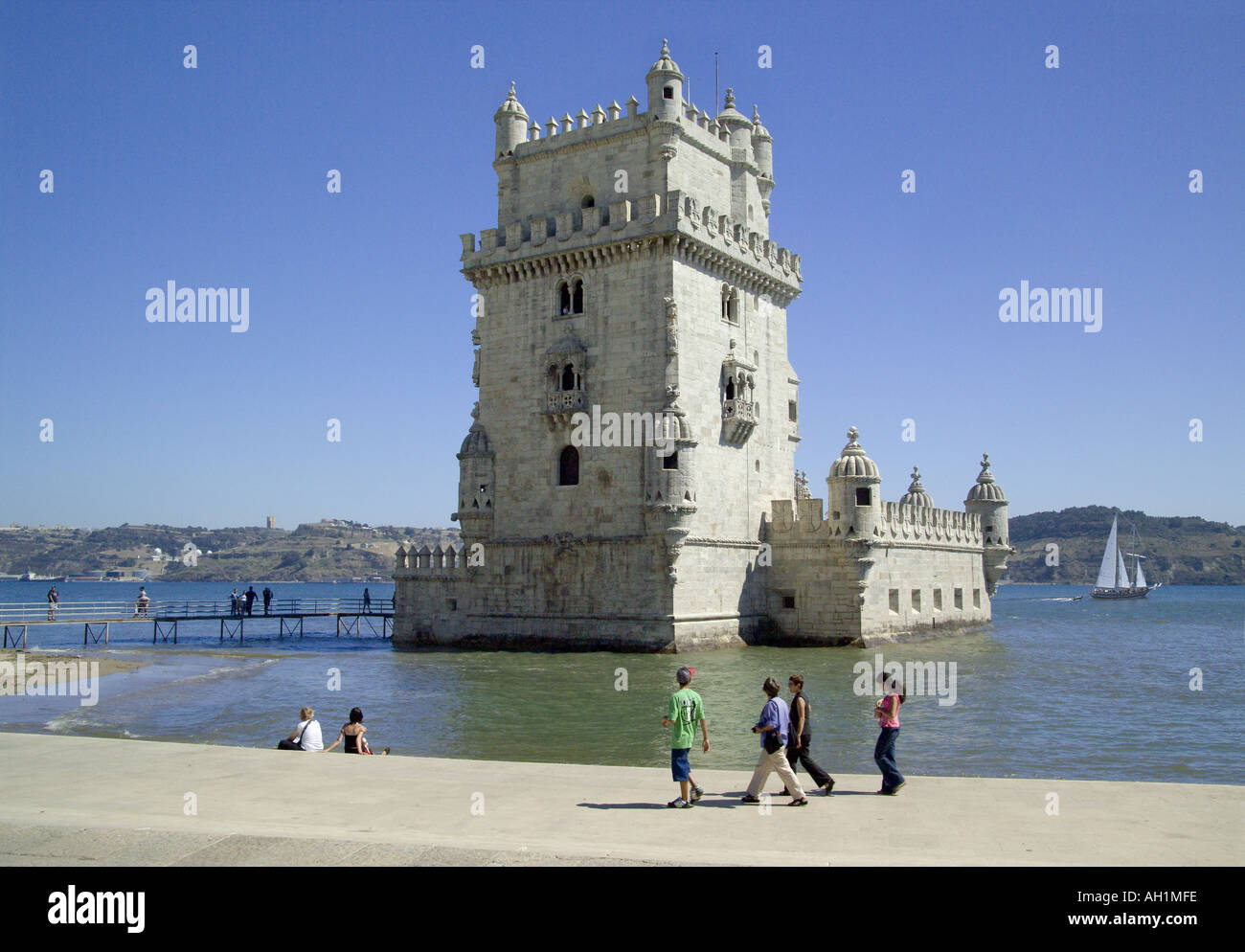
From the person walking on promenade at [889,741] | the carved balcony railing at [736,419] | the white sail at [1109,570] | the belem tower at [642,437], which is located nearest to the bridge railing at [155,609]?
the belem tower at [642,437]

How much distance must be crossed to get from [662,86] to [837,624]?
70.2ft

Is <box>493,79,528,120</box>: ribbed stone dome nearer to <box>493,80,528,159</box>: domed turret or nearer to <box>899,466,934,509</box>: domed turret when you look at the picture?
<box>493,80,528,159</box>: domed turret

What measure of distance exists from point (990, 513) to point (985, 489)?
1244 mm

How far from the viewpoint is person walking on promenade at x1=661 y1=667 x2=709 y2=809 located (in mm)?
12273

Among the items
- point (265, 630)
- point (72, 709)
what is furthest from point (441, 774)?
point (265, 630)

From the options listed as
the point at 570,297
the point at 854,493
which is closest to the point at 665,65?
the point at 570,297

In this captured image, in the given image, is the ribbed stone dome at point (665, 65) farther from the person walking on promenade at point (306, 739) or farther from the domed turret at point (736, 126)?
the person walking on promenade at point (306, 739)

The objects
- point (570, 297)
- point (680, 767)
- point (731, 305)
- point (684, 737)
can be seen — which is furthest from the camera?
point (731, 305)

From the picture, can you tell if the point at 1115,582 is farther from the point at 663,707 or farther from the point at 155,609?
the point at 663,707

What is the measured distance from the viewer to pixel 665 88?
39.2 metres

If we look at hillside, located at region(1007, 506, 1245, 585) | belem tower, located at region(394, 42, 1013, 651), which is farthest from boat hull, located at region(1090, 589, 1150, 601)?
belem tower, located at region(394, 42, 1013, 651)

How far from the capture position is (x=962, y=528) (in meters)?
50.9

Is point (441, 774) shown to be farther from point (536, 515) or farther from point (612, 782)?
point (536, 515)
